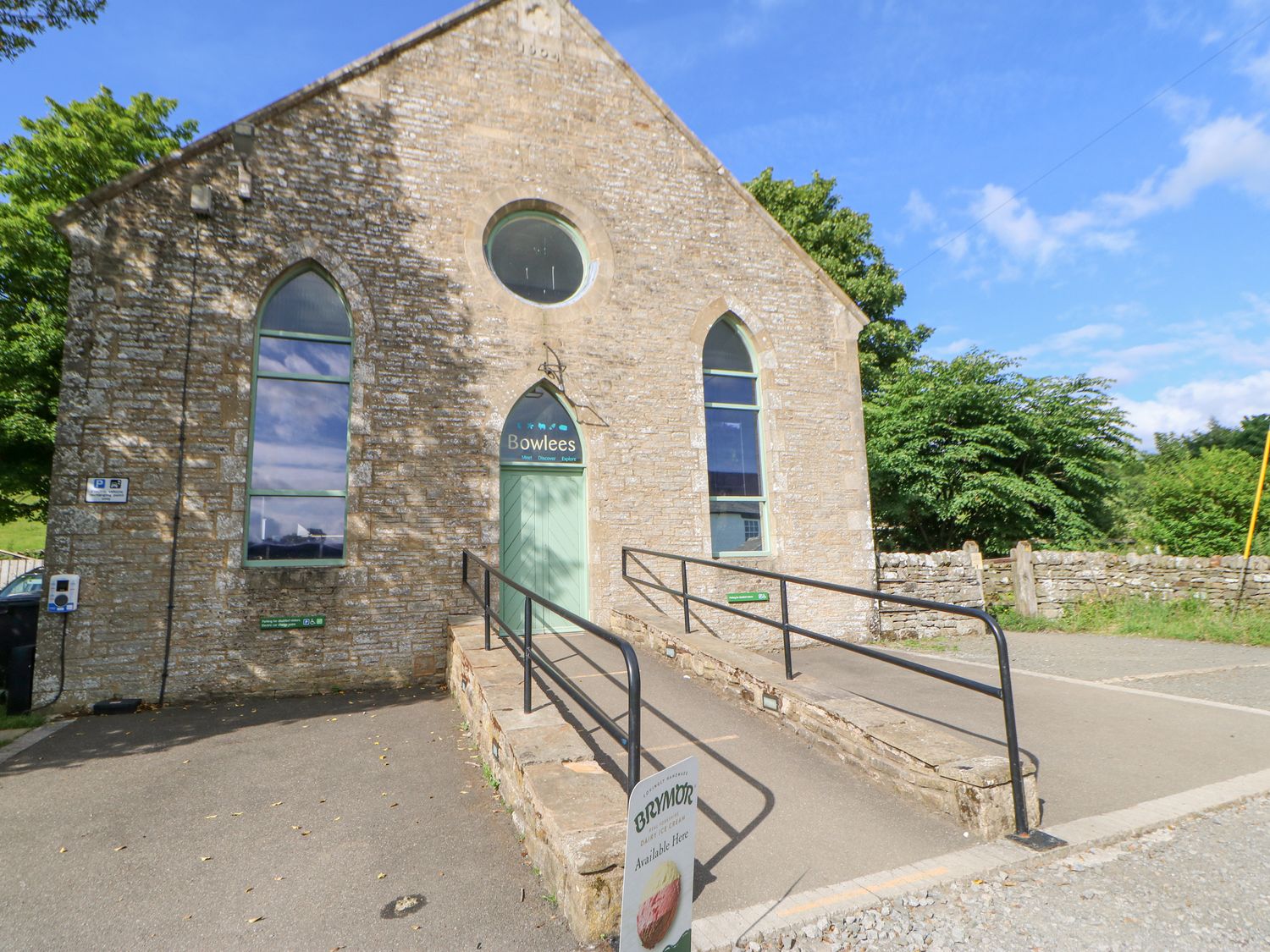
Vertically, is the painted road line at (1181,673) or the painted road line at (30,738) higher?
the painted road line at (30,738)

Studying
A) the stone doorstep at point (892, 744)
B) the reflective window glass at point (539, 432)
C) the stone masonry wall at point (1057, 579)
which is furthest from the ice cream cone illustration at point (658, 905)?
the stone masonry wall at point (1057, 579)

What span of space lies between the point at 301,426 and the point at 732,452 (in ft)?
17.9

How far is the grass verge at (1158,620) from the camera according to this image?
32.3 ft

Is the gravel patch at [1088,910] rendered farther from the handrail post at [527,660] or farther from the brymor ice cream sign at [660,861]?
the handrail post at [527,660]

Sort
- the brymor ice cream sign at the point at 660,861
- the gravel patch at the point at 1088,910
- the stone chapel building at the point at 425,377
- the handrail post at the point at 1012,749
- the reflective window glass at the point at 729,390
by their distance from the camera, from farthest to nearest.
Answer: the reflective window glass at the point at 729,390 → the stone chapel building at the point at 425,377 → the handrail post at the point at 1012,749 → the gravel patch at the point at 1088,910 → the brymor ice cream sign at the point at 660,861

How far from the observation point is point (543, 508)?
26.2ft

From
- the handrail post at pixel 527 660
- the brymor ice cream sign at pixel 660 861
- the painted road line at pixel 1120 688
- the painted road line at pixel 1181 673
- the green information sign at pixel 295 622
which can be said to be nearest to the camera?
the brymor ice cream sign at pixel 660 861

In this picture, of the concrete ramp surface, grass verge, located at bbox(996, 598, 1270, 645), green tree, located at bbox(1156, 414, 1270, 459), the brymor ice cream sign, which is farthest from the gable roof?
green tree, located at bbox(1156, 414, 1270, 459)

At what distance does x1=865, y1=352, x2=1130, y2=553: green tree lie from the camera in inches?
531

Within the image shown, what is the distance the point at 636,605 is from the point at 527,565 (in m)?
1.43

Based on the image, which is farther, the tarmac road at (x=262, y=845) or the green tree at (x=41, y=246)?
the green tree at (x=41, y=246)

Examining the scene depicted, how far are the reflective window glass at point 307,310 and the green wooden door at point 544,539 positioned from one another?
2599mm

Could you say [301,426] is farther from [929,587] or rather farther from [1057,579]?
[1057,579]

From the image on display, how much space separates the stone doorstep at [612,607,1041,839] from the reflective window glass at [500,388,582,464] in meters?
3.27
